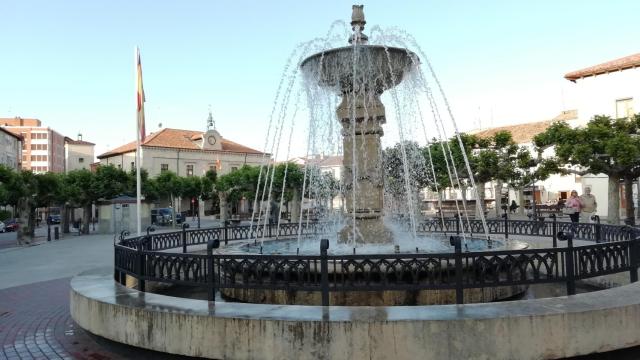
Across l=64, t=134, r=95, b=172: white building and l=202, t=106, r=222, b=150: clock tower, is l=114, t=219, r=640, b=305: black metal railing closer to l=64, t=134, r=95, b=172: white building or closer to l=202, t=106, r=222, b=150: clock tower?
l=202, t=106, r=222, b=150: clock tower

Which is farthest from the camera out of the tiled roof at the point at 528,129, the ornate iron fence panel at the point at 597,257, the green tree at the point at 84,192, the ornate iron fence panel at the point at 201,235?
the tiled roof at the point at 528,129

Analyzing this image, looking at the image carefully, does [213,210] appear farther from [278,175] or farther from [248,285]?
[248,285]

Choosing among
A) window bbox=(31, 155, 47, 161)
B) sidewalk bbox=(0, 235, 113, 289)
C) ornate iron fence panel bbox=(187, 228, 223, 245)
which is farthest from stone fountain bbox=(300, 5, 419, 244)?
window bbox=(31, 155, 47, 161)

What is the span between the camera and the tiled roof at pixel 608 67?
1483 inches

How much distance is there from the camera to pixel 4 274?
1437cm

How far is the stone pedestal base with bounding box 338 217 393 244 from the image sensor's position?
396 inches

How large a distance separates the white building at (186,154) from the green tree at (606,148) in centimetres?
4393

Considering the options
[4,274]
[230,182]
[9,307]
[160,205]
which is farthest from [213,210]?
[9,307]

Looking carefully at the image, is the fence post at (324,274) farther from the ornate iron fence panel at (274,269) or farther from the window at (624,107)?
the window at (624,107)

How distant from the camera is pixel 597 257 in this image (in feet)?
20.7

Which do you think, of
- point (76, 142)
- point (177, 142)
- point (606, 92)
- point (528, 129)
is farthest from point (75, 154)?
point (606, 92)

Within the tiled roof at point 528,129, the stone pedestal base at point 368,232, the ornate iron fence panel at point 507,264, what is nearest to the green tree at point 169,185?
the tiled roof at point 528,129

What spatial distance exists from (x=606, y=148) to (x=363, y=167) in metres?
19.1

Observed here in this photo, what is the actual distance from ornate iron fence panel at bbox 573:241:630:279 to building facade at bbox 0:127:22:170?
73793 mm
